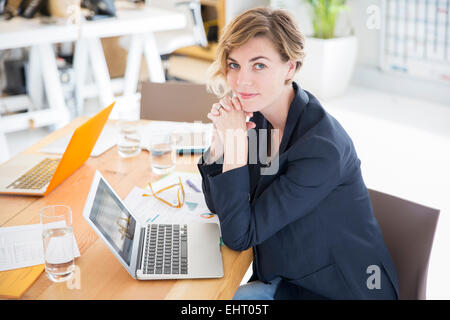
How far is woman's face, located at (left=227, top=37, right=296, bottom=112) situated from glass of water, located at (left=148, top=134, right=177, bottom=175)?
0.38 meters

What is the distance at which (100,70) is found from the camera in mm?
3746

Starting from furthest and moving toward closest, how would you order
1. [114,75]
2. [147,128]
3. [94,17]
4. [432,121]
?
1. [114,75]
2. [432,121]
3. [94,17]
4. [147,128]

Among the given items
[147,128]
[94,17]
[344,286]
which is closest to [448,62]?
[94,17]

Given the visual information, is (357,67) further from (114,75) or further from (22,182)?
(22,182)

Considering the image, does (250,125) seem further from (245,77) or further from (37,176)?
Result: (37,176)

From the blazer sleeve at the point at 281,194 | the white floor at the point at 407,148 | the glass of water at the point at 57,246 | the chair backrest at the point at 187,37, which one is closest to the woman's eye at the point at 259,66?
the blazer sleeve at the point at 281,194

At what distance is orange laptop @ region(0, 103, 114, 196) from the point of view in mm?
1452

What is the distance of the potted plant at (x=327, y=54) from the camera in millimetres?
4305

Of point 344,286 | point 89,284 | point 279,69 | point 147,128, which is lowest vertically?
point 344,286

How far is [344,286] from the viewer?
1.30m

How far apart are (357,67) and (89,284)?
4.35 meters

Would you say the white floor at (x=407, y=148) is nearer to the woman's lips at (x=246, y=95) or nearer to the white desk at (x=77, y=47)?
the woman's lips at (x=246, y=95)

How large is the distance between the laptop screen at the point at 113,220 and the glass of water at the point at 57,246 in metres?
0.09

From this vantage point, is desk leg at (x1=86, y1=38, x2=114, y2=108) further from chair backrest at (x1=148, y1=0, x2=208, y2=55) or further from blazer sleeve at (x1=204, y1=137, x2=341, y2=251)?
blazer sleeve at (x1=204, y1=137, x2=341, y2=251)
